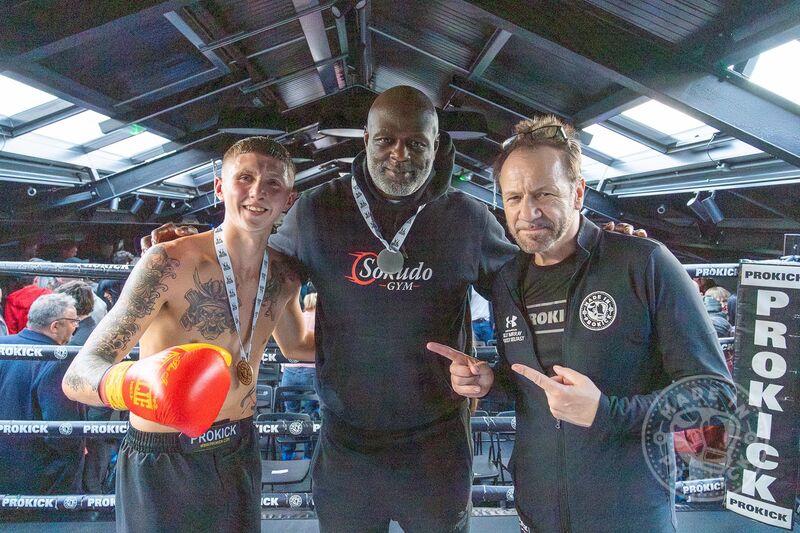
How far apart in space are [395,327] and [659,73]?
10.6 ft

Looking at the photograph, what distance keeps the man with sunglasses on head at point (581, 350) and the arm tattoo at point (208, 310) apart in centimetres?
74

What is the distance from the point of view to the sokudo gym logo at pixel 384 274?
169cm

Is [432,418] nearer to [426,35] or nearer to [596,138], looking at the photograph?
[426,35]

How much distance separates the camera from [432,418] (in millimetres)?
1687

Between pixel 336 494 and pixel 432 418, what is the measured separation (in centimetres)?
38

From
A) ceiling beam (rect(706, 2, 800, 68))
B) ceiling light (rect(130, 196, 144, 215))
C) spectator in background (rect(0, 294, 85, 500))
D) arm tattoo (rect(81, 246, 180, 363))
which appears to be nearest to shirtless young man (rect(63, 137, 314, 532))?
arm tattoo (rect(81, 246, 180, 363))

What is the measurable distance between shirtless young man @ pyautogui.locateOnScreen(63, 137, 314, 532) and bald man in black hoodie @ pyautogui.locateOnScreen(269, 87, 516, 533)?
0.19 meters

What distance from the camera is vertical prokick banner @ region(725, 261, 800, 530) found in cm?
176

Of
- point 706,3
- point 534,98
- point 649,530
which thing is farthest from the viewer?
point 534,98

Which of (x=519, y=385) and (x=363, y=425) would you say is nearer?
(x=519, y=385)

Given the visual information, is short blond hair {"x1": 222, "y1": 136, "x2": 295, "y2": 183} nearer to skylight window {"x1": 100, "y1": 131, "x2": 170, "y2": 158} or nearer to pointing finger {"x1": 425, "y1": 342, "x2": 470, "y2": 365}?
pointing finger {"x1": 425, "y1": 342, "x2": 470, "y2": 365}

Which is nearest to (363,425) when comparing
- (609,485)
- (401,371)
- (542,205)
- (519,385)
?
(401,371)
